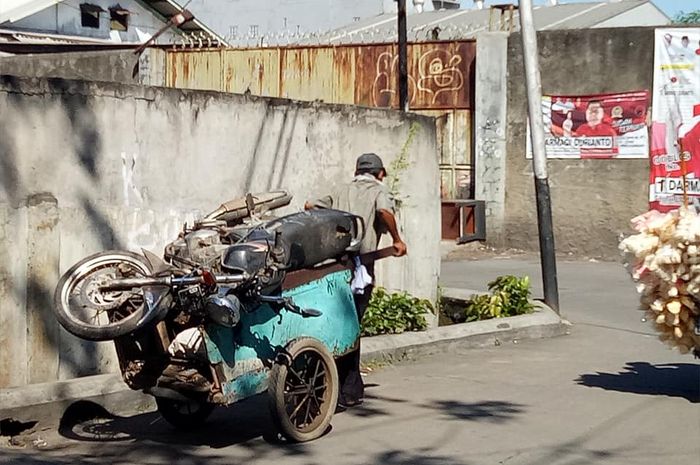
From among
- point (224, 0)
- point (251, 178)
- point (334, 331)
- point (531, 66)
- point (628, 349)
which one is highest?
point (224, 0)

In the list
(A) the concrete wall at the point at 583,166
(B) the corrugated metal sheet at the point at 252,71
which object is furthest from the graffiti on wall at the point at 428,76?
(B) the corrugated metal sheet at the point at 252,71

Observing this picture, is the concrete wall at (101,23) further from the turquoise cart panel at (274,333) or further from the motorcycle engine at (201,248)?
the motorcycle engine at (201,248)

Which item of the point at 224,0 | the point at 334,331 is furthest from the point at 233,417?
the point at 224,0

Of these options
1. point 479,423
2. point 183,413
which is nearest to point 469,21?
point 479,423

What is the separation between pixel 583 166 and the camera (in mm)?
17547

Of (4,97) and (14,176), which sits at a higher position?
(4,97)

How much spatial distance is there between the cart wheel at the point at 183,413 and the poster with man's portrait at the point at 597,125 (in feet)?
36.7

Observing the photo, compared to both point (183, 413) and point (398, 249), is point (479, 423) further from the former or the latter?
point (183, 413)

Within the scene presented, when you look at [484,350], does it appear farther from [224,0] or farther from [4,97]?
[224,0]

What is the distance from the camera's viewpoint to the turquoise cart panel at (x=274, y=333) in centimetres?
627

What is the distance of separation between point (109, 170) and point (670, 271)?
3902mm

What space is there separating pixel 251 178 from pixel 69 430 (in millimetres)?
2993

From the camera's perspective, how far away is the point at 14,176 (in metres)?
7.45

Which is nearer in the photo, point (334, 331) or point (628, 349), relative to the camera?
point (334, 331)
